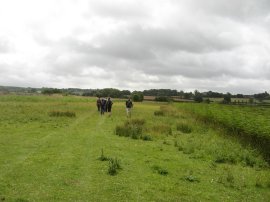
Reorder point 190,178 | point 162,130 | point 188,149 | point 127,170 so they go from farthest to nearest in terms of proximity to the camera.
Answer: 1. point 162,130
2. point 188,149
3. point 127,170
4. point 190,178

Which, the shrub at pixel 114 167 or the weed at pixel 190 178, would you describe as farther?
the shrub at pixel 114 167

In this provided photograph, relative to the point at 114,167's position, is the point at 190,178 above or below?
below

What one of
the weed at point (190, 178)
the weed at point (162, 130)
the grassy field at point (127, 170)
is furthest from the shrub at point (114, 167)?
the weed at point (162, 130)

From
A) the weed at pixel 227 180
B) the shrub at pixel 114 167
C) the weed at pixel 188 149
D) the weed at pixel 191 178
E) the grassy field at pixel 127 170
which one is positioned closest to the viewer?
the grassy field at pixel 127 170

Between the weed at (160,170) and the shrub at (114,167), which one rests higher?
the shrub at (114,167)

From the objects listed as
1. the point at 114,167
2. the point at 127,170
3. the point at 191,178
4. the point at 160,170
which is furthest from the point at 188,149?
the point at 114,167

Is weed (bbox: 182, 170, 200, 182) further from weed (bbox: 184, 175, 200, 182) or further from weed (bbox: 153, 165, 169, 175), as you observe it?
weed (bbox: 153, 165, 169, 175)

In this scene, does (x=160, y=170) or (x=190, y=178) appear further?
(x=160, y=170)

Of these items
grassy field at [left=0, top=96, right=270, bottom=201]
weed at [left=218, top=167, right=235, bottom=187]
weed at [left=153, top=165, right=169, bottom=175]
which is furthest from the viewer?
weed at [left=153, top=165, right=169, bottom=175]

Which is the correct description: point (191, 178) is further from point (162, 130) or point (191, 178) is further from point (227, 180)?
point (162, 130)

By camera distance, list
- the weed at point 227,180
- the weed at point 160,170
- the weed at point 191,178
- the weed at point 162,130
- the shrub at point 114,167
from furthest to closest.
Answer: the weed at point 162,130, the weed at point 160,170, the shrub at point 114,167, the weed at point 191,178, the weed at point 227,180

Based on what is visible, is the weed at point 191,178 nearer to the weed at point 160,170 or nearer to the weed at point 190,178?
the weed at point 190,178

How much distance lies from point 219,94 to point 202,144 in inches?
5190

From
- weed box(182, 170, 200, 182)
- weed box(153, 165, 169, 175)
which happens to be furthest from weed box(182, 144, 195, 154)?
weed box(182, 170, 200, 182)
